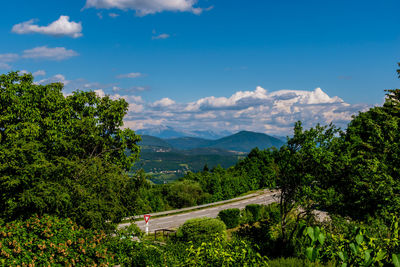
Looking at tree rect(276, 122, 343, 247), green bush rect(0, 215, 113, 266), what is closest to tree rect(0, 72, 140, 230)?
green bush rect(0, 215, 113, 266)

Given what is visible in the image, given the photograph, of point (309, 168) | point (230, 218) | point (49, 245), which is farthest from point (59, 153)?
point (230, 218)

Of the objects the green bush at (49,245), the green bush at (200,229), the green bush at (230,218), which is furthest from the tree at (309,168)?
the green bush at (230,218)

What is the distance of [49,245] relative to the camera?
8.19 m

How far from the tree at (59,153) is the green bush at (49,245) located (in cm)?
254

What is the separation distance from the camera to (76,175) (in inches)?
559

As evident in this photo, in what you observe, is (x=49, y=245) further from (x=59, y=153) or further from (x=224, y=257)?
(x=59, y=153)

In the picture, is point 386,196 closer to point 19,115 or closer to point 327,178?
point 327,178

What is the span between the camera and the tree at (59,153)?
Answer: 12084 mm

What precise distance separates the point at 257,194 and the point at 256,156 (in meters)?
21.4

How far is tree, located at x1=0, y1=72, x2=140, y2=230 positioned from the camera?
12.1 meters

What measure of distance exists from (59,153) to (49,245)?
11.8 metres

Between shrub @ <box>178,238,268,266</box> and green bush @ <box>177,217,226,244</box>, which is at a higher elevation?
shrub @ <box>178,238,268,266</box>

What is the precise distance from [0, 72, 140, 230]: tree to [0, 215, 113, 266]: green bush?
8.32 feet

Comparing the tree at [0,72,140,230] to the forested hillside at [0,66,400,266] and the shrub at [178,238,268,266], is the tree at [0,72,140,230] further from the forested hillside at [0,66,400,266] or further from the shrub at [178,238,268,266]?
the shrub at [178,238,268,266]
